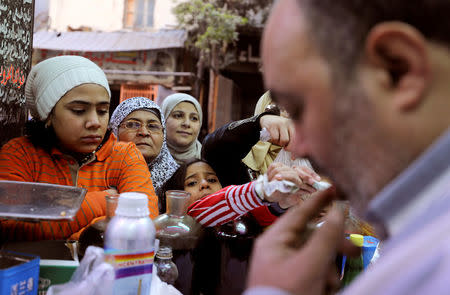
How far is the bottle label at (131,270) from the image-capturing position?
0.98 meters

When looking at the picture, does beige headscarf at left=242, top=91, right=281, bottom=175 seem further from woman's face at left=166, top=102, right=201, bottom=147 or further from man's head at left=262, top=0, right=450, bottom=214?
man's head at left=262, top=0, right=450, bottom=214

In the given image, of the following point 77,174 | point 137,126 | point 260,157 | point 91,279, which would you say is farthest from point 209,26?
point 91,279

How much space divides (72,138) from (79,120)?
88 mm

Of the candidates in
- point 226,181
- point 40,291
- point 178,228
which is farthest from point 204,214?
point 40,291

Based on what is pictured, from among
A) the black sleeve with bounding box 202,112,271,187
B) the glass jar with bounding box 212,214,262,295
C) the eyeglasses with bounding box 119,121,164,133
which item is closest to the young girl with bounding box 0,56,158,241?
the glass jar with bounding box 212,214,262,295

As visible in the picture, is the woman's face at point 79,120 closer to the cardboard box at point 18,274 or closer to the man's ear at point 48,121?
the man's ear at point 48,121

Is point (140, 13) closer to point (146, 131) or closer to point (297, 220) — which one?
point (146, 131)

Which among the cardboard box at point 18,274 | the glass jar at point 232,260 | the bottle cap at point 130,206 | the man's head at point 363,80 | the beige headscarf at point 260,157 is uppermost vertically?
the man's head at point 363,80

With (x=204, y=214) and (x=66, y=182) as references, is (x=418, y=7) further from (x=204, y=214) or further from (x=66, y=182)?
(x=66, y=182)

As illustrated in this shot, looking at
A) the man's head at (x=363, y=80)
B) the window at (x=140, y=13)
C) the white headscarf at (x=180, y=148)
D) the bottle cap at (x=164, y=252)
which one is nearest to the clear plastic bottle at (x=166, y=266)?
the bottle cap at (x=164, y=252)

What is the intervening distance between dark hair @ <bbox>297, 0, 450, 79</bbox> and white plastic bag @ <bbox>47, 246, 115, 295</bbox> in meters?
0.72

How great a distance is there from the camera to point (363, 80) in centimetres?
56

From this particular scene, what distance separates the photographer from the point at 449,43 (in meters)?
0.53

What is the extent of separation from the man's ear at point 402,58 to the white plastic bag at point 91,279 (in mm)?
762
